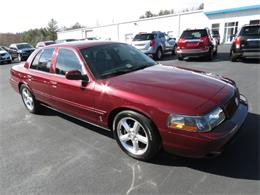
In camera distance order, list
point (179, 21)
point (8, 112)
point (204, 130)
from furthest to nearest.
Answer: point (179, 21), point (8, 112), point (204, 130)

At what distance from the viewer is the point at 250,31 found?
10.1m

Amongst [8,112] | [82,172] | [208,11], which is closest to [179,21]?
[208,11]

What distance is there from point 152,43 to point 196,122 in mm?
11414

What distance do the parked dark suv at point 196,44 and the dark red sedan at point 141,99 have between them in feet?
27.2

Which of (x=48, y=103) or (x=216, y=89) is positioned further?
(x=48, y=103)

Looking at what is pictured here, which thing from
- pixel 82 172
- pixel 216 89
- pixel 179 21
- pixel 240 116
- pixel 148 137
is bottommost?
pixel 82 172

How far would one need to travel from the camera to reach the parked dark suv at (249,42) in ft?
32.3

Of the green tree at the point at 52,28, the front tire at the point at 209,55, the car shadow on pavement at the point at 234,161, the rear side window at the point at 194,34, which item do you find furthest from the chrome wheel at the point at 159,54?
the green tree at the point at 52,28

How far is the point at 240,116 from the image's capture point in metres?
3.06

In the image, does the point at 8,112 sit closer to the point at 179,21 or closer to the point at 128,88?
the point at 128,88

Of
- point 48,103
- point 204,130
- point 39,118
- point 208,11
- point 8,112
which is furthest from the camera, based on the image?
point 208,11

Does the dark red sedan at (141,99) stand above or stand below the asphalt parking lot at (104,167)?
above

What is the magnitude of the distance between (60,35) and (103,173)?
55312mm

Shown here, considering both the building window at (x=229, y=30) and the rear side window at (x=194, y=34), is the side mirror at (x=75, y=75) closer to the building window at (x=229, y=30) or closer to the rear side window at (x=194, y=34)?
the rear side window at (x=194, y=34)
